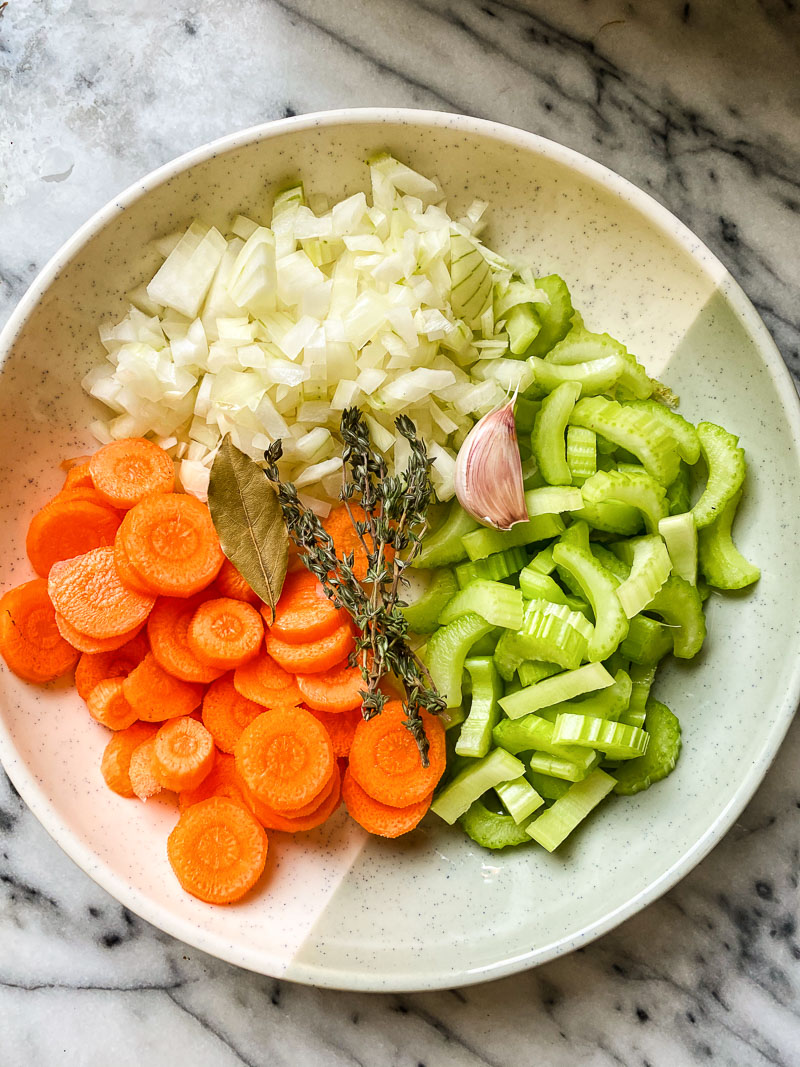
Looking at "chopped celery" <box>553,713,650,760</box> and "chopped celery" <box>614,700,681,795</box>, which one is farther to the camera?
"chopped celery" <box>614,700,681,795</box>

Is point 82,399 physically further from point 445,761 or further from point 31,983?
point 31,983

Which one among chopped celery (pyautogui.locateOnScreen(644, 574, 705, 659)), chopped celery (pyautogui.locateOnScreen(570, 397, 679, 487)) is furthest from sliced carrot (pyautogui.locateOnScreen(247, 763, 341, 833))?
chopped celery (pyautogui.locateOnScreen(570, 397, 679, 487))

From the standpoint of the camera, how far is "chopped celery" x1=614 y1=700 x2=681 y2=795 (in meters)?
1.57

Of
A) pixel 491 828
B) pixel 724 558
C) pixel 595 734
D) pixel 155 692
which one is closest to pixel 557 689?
pixel 595 734

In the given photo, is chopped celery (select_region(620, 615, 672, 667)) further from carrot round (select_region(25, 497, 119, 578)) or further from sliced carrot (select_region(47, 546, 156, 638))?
carrot round (select_region(25, 497, 119, 578))

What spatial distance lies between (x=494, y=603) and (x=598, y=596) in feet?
0.64

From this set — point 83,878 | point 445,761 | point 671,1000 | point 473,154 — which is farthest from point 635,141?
point 83,878

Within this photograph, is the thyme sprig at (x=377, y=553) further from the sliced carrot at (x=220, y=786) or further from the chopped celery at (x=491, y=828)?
the sliced carrot at (x=220, y=786)

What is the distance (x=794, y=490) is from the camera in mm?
1531

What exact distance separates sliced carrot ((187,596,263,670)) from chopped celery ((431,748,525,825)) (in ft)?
1.56

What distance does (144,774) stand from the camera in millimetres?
1552

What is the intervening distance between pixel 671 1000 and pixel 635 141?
188 centimetres

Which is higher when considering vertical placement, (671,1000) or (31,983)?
(671,1000)

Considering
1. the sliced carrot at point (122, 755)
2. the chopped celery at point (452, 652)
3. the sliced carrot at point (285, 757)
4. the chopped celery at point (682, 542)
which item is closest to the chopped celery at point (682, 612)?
the chopped celery at point (682, 542)
